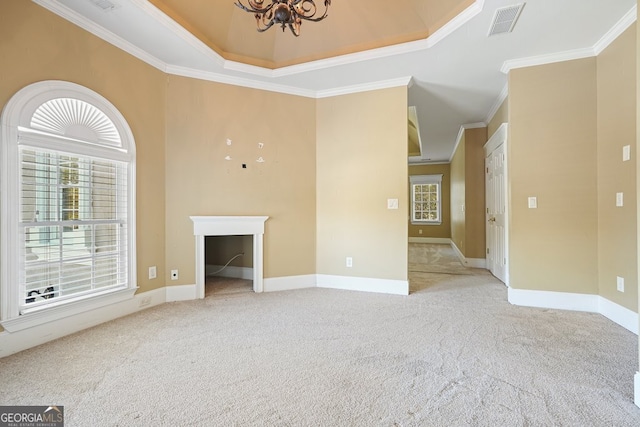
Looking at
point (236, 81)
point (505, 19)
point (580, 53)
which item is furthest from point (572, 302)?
point (236, 81)

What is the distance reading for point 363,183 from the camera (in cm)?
386

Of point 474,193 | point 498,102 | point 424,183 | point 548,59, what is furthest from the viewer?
point 424,183

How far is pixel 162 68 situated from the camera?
3.26 meters

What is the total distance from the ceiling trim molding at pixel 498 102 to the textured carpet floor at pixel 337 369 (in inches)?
110

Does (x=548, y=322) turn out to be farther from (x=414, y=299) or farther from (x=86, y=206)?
(x=86, y=206)

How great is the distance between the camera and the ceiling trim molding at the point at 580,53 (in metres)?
2.50

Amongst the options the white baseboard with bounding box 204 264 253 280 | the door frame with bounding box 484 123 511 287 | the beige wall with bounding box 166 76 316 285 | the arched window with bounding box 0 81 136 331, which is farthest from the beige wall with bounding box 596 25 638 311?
the arched window with bounding box 0 81 136 331

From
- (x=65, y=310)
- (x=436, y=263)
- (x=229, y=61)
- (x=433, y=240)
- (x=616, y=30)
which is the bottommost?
(x=436, y=263)

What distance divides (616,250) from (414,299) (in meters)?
1.93

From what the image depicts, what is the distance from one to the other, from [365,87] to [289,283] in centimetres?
279

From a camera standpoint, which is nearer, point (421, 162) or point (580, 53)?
point (580, 53)

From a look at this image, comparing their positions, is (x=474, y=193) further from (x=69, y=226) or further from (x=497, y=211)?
(x=69, y=226)

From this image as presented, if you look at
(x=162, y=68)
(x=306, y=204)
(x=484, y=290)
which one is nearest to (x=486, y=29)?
(x=306, y=204)

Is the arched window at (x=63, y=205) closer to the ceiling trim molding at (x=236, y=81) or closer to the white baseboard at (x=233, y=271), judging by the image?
the ceiling trim molding at (x=236, y=81)
